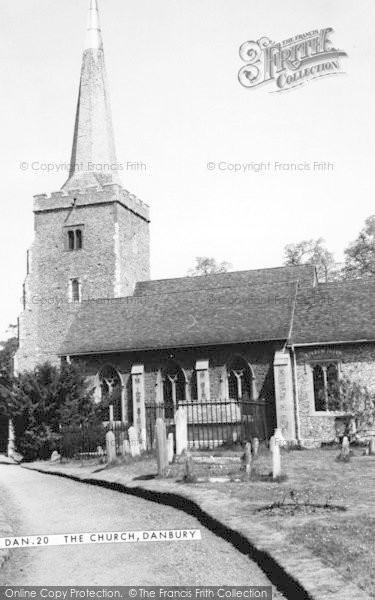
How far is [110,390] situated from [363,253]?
2403cm

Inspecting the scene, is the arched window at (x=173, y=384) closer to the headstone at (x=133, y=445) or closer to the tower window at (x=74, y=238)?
the headstone at (x=133, y=445)

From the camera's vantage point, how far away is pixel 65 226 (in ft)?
127

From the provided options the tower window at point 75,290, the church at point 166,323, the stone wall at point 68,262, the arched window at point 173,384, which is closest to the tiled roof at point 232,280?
the church at point 166,323

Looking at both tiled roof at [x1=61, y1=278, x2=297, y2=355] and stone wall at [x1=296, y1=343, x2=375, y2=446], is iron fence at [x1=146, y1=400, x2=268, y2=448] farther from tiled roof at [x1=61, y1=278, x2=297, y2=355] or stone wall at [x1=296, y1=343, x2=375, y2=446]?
tiled roof at [x1=61, y1=278, x2=297, y2=355]

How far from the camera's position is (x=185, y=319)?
30.5 m

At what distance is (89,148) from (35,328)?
35.1 ft

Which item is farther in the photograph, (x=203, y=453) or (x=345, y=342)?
(x=345, y=342)

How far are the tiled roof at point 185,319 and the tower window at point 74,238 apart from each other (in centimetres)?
526

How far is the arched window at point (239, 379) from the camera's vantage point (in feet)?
91.4

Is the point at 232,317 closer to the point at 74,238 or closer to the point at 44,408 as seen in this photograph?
the point at 44,408

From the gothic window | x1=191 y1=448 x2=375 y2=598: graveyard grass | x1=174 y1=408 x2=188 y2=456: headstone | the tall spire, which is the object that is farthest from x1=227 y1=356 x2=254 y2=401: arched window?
the tall spire

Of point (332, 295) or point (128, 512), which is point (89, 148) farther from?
point (128, 512)

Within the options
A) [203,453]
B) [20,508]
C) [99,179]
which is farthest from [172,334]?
[20,508]

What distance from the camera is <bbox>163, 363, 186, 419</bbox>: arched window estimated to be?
29094mm
